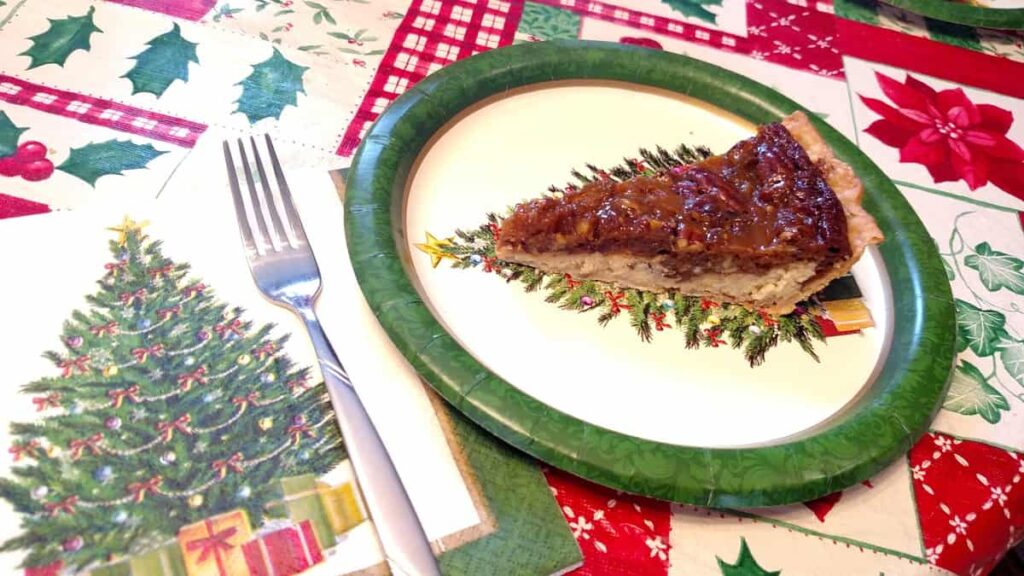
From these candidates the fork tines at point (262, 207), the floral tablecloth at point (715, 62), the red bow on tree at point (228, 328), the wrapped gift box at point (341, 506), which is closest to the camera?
the wrapped gift box at point (341, 506)

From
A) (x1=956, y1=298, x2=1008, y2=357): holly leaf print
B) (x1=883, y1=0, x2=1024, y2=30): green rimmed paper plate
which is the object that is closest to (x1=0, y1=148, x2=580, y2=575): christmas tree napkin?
(x1=956, y1=298, x2=1008, y2=357): holly leaf print

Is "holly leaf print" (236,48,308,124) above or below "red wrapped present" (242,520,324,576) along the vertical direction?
above

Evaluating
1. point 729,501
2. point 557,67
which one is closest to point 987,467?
point 729,501

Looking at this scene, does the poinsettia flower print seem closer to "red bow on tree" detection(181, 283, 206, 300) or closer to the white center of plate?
the white center of plate

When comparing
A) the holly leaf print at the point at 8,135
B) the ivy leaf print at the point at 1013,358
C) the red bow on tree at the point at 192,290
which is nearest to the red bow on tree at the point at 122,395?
the red bow on tree at the point at 192,290

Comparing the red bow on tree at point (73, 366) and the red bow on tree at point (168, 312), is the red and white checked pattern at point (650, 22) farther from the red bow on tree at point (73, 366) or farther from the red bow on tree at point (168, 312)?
the red bow on tree at point (73, 366)

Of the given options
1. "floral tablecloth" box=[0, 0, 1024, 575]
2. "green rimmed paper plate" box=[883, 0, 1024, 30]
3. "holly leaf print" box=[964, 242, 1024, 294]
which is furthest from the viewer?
"green rimmed paper plate" box=[883, 0, 1024, 30]

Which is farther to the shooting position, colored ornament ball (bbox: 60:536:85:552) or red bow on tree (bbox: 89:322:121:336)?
red bow on tree (bbox: 89:322:121:336)

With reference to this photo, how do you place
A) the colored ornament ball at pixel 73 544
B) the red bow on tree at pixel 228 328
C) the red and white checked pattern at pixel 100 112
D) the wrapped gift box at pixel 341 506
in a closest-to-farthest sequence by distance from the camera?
the colored ornament ball at pixel 73 544, the wrapped gift box at pixel 341 506, the red bow on tree at pixel 228 328, the red and white checked pattern at pixel 100 112
